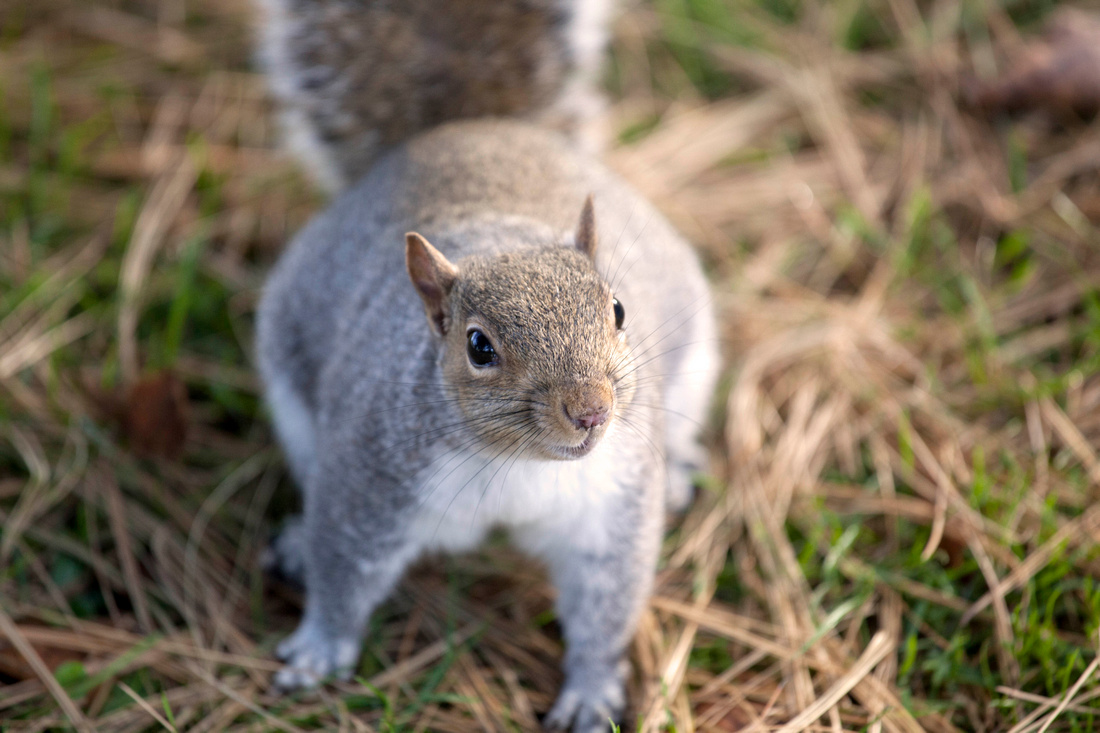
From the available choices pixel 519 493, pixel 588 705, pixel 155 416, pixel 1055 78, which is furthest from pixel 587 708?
pixel 1055 78

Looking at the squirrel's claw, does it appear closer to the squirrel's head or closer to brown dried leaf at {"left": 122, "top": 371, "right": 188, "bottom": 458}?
the squirrel's head

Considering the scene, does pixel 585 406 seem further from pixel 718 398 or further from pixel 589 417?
pixel 718 398

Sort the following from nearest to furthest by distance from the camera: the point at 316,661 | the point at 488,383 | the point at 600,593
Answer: the point at 488,383 → the point at 600,593 → the point at 316,661

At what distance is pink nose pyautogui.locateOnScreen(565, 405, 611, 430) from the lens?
1.73 metres

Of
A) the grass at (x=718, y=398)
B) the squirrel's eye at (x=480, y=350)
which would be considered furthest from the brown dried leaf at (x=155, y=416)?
the squirrel's eye at (x=480, y=350)

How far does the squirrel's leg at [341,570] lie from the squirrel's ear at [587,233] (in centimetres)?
67

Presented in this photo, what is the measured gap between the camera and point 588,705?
2.26 metres

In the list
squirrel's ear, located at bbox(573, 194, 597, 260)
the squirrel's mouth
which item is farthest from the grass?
squirrel's ear, located at bbox(573, 194, 597, 260)

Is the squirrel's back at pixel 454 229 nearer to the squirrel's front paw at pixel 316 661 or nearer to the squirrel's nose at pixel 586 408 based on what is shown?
the squirrel's nose at pixel 586 408

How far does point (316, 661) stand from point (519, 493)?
753mm

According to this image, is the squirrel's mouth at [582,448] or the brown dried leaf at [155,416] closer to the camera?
the squirrel's mouth at [582,448]

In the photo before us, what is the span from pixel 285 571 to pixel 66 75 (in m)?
2.30

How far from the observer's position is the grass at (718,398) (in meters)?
2.26

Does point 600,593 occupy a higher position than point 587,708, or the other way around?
point 600,593
